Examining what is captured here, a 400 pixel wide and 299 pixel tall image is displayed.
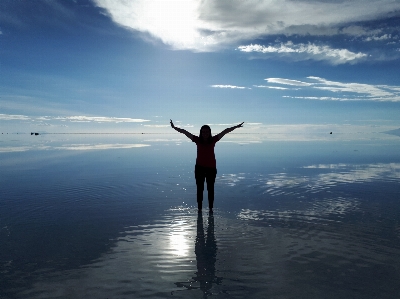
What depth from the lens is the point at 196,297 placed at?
→ 15.6 ft

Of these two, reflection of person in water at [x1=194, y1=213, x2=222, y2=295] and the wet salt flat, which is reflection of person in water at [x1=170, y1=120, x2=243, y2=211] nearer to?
the wet salt flat

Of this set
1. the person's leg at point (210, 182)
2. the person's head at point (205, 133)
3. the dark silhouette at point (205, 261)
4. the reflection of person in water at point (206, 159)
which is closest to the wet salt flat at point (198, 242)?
the dark silhouette at point (205, 261)

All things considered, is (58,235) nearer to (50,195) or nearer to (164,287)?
(164,287)

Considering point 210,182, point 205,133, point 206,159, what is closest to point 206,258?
point 210,182

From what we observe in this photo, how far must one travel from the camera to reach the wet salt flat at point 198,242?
5.11 meters

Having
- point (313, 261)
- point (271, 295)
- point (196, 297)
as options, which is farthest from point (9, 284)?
point (313, 261)

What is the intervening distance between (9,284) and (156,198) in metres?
6.56

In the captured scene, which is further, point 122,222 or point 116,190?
point 116,190

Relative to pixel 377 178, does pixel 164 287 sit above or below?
below

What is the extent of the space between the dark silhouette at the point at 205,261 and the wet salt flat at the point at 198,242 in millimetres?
21

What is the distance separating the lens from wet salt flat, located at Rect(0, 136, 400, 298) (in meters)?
5.11

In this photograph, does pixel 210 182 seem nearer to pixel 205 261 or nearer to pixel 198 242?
pixel 198 242

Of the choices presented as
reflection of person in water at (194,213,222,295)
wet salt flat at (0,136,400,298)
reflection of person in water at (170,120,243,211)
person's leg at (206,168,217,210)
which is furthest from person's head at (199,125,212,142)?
reflection of person in water at (194,213,222,295)

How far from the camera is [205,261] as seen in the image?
6090 millimetres
